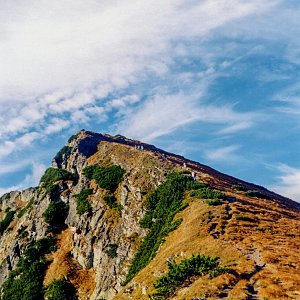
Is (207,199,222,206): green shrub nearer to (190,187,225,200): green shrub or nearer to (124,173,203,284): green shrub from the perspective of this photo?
(190,187,225,200): green shrub

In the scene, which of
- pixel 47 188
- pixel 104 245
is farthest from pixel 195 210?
pixel 47 188

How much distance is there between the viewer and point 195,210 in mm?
60438

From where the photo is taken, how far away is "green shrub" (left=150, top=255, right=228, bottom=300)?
3919 cm

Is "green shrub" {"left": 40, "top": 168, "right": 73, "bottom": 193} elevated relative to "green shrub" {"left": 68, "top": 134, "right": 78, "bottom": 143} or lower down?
lower down

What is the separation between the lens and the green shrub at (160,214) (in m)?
59.8

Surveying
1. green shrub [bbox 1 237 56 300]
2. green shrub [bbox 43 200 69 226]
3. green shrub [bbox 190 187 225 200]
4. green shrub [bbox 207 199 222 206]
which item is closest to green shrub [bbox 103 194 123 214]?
green shrub [bbox 43 200 69 226]

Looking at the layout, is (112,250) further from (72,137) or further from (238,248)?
(72,137)

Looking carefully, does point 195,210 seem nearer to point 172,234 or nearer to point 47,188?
point 172,234

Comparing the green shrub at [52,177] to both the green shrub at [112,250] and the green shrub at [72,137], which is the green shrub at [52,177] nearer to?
the green shrub at [72,137]

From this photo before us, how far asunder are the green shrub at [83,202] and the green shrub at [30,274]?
8260 millimetres

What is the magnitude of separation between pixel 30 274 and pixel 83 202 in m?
17.0

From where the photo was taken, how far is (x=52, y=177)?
328 ft

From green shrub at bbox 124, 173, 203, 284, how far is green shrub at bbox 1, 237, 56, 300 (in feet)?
70.6

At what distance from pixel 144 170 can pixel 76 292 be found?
26334mm
